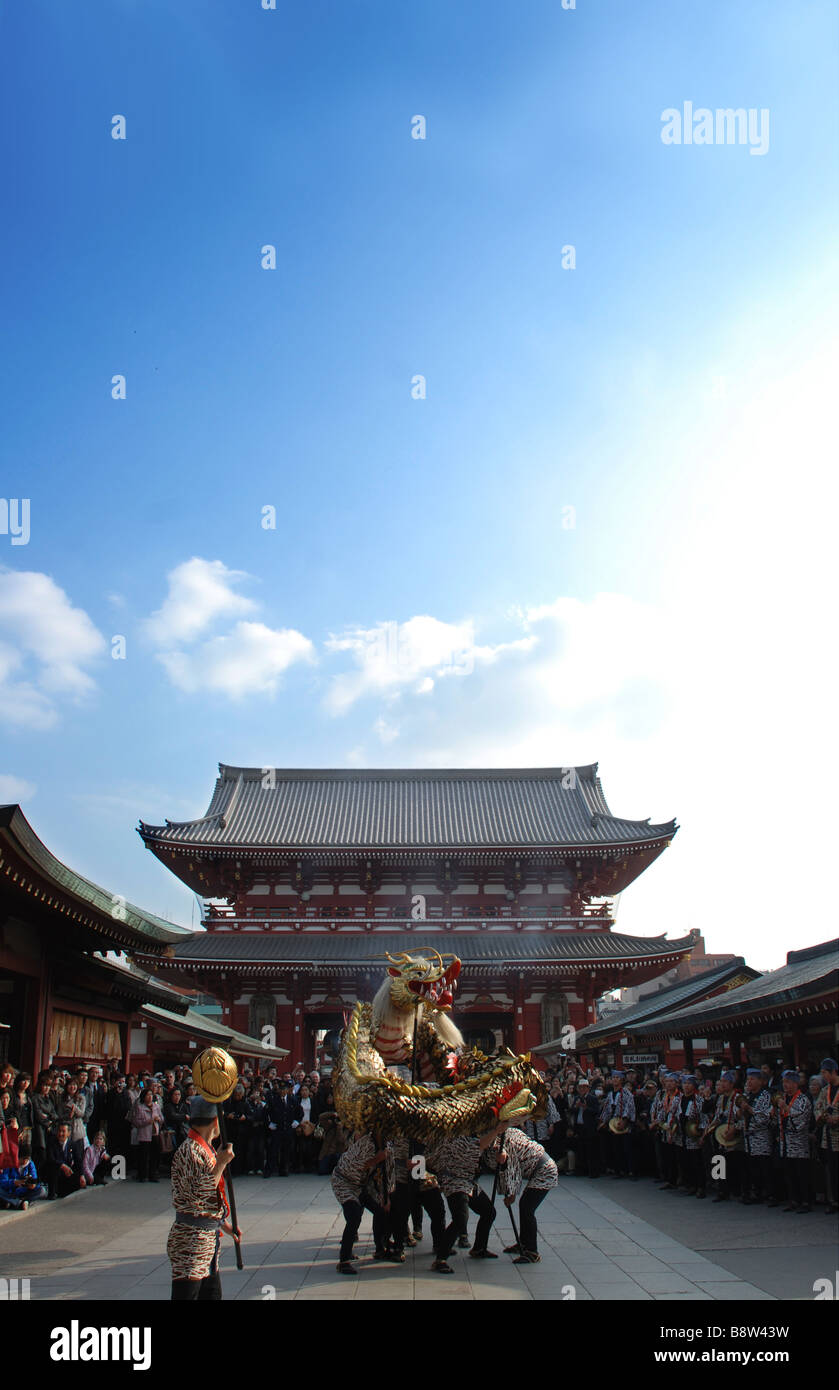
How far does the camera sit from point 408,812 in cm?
3647

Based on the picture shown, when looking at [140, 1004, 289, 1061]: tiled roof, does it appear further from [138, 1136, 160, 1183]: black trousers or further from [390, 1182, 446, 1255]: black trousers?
[390, 1182, 446, 1255]: black trousers

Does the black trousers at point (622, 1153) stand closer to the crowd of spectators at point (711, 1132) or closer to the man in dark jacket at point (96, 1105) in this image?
the crowd of spectators at point (711, 1132)

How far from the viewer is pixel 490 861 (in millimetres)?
31641

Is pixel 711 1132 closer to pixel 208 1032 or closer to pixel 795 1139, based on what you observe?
pixel 795 1139

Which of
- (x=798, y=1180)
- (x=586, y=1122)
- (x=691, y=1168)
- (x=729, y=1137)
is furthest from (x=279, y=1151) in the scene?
(x=798, y=1180)

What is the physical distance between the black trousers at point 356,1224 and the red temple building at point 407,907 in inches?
653

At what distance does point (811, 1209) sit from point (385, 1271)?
242 inches

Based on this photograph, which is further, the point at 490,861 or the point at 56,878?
the point at 490,861

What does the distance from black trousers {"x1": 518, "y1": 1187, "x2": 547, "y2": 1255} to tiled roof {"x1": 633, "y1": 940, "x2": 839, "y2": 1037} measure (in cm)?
435

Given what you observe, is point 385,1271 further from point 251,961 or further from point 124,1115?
point 251,961

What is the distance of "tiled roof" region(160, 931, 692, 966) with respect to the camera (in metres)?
27.7

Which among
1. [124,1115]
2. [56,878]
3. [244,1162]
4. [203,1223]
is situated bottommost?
[244,1162]

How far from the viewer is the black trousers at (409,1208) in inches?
364

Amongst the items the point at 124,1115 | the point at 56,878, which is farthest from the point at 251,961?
the point at 56,878
